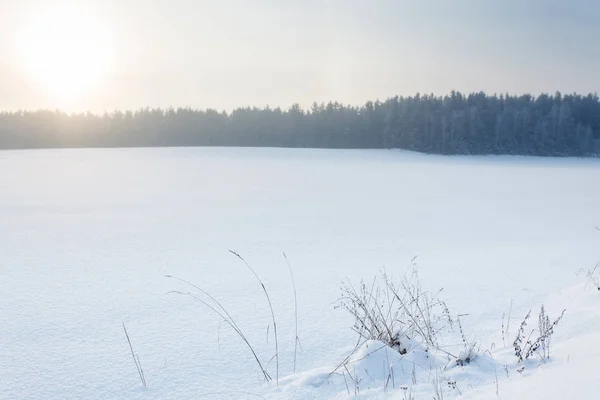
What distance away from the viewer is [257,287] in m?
5.51

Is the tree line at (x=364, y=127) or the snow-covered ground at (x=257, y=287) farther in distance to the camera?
the tree line at (x=364, y=127)

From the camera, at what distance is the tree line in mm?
58938

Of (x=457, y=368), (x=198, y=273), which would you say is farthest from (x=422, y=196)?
(x=457, y=368)

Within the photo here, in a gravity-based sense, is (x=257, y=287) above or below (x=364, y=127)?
below

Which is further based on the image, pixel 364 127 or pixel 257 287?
pixel 364 127

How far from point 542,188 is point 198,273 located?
62.9ft

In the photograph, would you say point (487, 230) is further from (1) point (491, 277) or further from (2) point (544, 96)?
(2) point (544, 96)

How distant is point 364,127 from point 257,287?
59.4 meters

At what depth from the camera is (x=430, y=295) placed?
5211 millimetres

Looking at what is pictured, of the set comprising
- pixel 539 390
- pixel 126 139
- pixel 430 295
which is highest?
pixel 126 139

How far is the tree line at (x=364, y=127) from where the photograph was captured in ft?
193

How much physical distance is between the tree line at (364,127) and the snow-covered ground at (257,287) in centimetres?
4712

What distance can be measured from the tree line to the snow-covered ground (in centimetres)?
4712

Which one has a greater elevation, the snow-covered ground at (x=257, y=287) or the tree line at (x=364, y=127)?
the tree line at (x=364, y=127)
